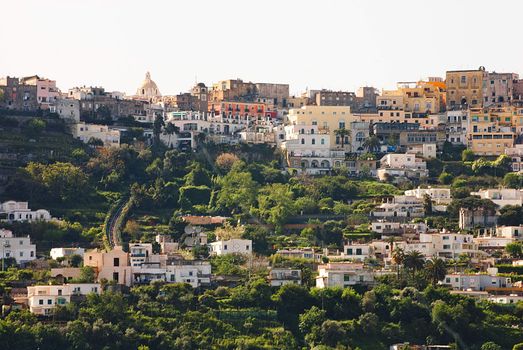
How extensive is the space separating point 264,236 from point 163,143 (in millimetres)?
15376

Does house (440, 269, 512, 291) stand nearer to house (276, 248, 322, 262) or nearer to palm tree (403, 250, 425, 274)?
palm tree (403, 250, 425, 274)

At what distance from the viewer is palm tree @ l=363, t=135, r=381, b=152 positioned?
93.6 m

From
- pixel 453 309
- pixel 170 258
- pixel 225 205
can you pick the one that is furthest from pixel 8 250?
pixel 453 309

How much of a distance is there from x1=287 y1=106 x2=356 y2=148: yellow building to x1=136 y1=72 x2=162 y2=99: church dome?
53.2 ft

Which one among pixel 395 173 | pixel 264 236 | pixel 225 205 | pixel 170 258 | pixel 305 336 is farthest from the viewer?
pixel 395 173

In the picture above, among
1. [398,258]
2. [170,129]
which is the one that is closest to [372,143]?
[170,129]

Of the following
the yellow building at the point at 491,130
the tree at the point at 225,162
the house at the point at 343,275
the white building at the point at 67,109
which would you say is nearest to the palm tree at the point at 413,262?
the house at the point at 343,275

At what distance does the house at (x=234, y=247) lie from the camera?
7719 cm

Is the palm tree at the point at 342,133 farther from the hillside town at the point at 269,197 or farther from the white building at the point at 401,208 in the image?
the white building at the point at 401,208

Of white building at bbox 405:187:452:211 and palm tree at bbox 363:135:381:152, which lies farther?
palm tree at bbox 363:135:381:152

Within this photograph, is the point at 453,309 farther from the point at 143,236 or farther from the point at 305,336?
the point at 143,236

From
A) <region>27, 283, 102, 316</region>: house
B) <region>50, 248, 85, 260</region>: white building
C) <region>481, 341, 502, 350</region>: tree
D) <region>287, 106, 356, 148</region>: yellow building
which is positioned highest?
<region>287, 106, 356, 148</region>: yellow building

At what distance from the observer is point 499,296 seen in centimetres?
7156

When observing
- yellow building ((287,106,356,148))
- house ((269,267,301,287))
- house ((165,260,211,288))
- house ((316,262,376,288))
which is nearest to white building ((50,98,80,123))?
yellow building ((287,106,356,148))
